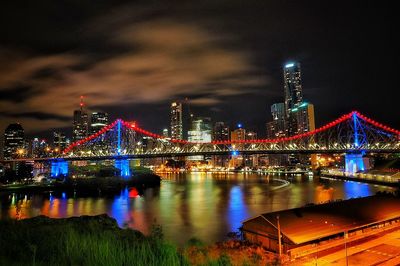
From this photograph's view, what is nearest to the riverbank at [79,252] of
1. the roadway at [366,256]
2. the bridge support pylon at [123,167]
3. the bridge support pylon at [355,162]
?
the roadway at [366,256]

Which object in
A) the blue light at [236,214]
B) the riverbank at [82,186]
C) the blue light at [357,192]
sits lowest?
the blue light at [236,214]

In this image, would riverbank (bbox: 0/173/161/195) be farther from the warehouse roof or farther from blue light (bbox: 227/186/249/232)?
the warehouse roof

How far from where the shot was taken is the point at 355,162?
233 feet

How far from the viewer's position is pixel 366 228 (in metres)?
15.3

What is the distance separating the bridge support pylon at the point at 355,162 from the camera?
69.3m

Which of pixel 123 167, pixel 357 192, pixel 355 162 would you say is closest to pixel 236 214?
pixel 357 192

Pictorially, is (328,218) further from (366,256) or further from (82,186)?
(82,186)

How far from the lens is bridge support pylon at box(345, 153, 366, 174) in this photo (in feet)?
227

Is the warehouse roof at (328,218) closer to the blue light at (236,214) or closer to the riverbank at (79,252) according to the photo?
the riverbank at (79,252)

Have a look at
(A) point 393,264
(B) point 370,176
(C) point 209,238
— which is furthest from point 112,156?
(A) point 393,264

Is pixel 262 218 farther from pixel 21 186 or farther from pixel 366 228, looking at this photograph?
pixel 21 186

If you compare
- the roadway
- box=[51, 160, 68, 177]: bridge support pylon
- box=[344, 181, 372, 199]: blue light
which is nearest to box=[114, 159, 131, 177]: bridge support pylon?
box=[51, 160, 68, 177]: bridge support pylon

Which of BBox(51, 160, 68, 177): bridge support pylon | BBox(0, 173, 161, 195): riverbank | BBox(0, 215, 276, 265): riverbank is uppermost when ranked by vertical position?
BBox(51, 160, 68, 177): bridge support pylon

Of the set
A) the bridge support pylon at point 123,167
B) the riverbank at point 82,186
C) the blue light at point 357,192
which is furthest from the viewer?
the bridge support pylon at point 123,167
